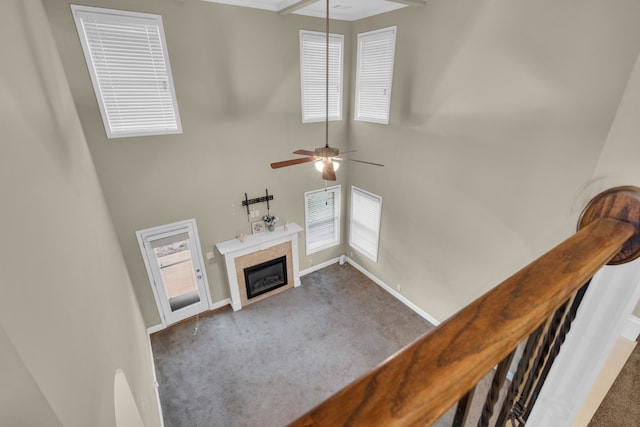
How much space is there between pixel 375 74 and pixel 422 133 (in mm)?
1494

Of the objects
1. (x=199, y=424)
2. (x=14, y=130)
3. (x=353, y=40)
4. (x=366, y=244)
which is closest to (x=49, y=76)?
(x=14, y=130)

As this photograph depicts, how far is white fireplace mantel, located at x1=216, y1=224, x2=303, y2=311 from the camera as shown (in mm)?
5449

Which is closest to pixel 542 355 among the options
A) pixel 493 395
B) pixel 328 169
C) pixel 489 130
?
pixel 493 395

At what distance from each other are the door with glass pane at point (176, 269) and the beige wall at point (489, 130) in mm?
3739

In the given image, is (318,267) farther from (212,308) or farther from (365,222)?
(212,308)

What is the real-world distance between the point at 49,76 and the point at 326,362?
4.95 metres

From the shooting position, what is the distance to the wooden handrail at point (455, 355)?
1.42ft

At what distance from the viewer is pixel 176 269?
5.42m

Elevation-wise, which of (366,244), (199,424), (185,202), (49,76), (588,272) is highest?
(49,76)

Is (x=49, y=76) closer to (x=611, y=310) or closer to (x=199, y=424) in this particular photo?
(x=611, y=310)

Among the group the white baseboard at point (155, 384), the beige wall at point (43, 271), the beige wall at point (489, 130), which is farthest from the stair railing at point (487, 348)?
the white baseboard at point (155, 384)

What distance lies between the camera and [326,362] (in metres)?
4.85

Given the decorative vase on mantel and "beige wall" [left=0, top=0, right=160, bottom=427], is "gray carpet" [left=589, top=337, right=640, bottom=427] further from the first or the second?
the decorative vase on mantel

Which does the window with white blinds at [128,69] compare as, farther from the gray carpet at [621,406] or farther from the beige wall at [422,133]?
the gray carpet at [621,406]
